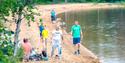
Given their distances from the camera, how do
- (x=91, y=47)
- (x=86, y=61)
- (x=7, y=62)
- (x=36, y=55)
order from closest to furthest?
(x=7, y=62) < (x=36, y=55) < (x=86, y=61) < (x=91, y=47)

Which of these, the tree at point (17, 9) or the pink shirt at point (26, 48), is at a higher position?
the tree at point (17, 9)

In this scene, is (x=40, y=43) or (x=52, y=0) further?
(x=52, y=0)

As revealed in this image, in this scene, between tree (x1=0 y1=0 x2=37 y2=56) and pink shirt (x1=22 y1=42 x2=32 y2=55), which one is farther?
pink shirt (x1=22 y1=42 x2=32 y2=55)

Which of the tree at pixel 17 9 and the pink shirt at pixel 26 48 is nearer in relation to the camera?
the tree at pixel 17 9

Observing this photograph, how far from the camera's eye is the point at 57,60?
17156mm

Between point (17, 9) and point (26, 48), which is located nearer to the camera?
point (17, 9)

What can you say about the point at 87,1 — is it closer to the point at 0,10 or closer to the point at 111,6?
the point at 111,6

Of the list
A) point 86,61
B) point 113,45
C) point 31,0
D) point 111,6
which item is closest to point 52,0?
point 111,6

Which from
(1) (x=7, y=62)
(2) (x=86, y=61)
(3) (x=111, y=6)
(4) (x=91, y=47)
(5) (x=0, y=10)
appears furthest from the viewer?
(3) (x=111, y=6)

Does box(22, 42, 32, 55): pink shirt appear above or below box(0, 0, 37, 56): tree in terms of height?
below

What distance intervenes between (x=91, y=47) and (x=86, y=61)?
25.4 feet

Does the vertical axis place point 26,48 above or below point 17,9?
below

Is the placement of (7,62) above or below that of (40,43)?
above

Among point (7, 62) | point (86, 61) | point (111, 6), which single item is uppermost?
point (7, 62)
